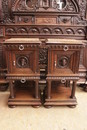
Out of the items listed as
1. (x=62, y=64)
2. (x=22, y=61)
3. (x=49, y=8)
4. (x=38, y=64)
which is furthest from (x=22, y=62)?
(x=49, y=8)

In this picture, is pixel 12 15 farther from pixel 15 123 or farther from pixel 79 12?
pixel 15 123

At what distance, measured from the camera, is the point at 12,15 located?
1879 mm

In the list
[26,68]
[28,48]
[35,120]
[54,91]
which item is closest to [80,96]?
[54,91]

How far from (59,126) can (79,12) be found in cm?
147

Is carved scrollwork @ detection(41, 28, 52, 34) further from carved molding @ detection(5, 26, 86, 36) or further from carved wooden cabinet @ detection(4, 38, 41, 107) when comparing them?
carved wooden cabinet @ detection(4, 38, 41, 107)

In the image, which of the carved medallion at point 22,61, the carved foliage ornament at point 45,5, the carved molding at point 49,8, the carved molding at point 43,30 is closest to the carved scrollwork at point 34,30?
the carved molding at point 43,30

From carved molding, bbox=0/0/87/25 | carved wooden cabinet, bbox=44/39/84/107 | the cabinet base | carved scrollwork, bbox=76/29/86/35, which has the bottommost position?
the cabinet base

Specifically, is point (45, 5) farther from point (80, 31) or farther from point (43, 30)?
point (80, 31)

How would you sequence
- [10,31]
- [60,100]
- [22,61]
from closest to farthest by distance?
[22,61]
[60,100]
[10,31]

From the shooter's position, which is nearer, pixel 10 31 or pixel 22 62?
Result: pixel 22 62

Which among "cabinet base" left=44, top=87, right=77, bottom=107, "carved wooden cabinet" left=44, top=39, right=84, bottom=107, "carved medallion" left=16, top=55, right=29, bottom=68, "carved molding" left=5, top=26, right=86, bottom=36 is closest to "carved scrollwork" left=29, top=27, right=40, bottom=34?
"carved molding" left=5, top=26, right=86, bottom=36

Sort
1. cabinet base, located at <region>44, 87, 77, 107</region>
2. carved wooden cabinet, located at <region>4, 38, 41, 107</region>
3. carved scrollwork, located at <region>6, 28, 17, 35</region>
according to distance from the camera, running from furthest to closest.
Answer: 1. carved scrollwork, located at <region>6, 28, 17, 35</region>
2. cabinet base, located at <region>44, 87, 77, 107</region>
3. carved wooden cabinet, located at <region>4, 38, 41, 107</region>

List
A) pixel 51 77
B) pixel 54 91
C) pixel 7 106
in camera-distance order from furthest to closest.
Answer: pixel 54 91 < pixel 7 106 < pixel 51 77

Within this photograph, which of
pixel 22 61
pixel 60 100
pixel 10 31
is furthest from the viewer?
pixel 10 31
